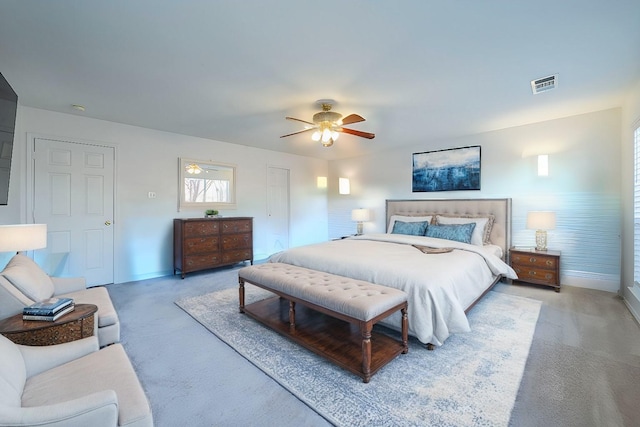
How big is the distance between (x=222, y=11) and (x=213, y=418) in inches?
103

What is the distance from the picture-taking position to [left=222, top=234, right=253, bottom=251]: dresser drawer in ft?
16.9

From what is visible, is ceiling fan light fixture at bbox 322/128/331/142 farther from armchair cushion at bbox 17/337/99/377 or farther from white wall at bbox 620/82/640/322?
white wall at bbox 620/82/640/322

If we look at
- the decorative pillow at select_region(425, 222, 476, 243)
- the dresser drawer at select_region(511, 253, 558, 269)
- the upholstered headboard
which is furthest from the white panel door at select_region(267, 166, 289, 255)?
the dresser drawer at select_region(511, 253, 558, 269)

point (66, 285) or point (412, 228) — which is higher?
point (412, 228)

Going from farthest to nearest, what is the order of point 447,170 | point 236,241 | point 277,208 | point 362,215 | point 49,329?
point 277,208
point 362,215
point 236,241
point 447,170
point 49,329

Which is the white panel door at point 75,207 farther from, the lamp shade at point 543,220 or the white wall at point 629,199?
the white wall at point 629,199

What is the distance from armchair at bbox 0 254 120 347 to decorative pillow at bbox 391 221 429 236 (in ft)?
13.8

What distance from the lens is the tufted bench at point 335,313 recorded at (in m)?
2.04

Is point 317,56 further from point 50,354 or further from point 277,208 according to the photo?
point 277,208

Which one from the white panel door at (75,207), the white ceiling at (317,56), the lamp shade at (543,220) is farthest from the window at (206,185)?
the lamp shade at (543,220)

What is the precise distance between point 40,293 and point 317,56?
301cm

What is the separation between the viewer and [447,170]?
5211 millimetres

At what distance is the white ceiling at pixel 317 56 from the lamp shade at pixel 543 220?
1.42 m

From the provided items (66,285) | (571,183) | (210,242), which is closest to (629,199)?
(571,183)
